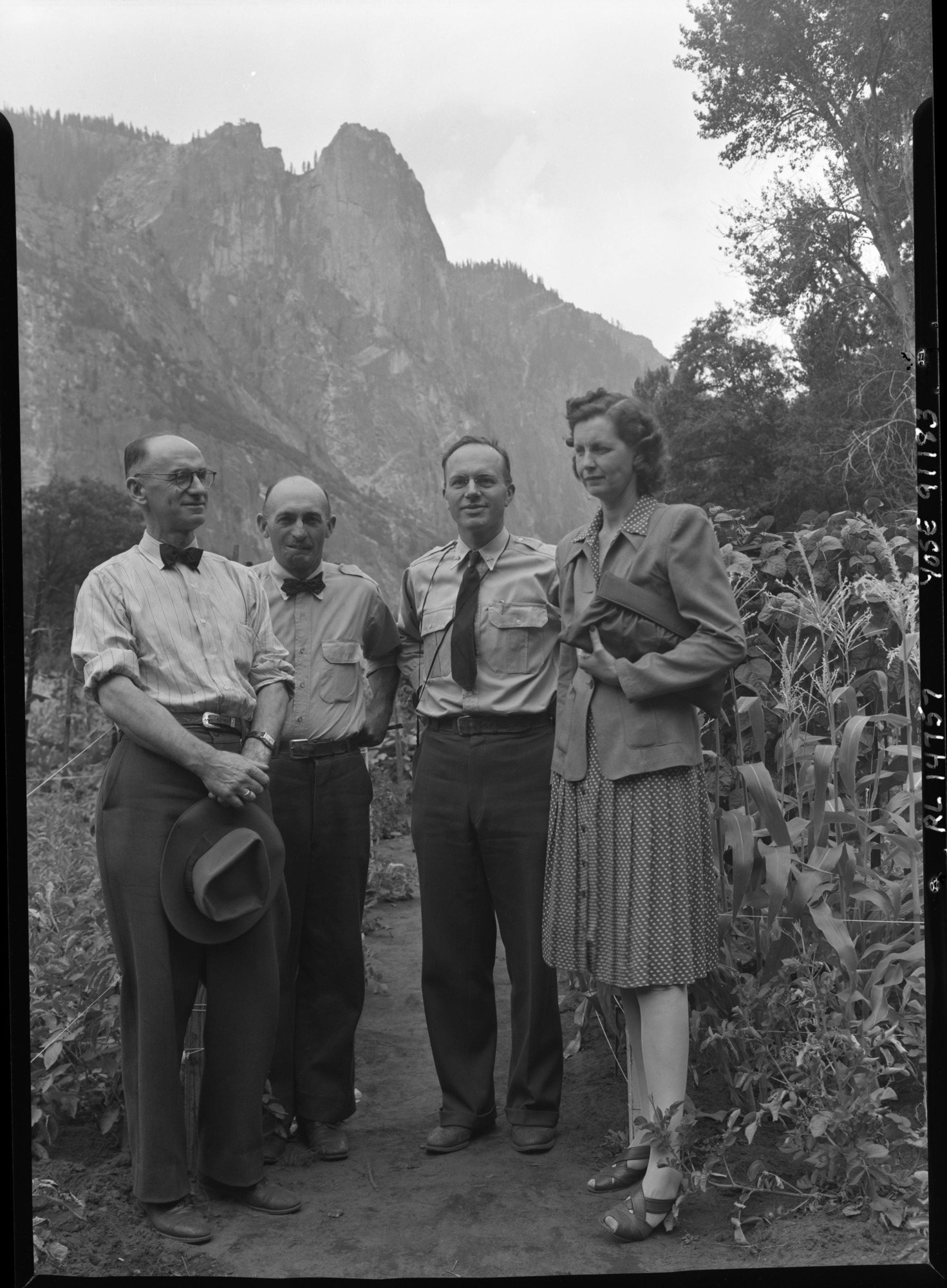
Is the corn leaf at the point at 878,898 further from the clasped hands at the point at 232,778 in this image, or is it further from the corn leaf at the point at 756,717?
the clasped hands at the point at 232,778

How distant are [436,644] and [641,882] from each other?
1011mm

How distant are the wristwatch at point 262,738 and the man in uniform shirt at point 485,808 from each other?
20.3 inches

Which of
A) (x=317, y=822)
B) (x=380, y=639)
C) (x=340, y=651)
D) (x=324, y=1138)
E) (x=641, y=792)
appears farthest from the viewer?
(x=380, y=639)

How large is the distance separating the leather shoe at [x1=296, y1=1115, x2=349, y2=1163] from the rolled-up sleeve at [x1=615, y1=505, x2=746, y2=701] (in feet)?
5.36

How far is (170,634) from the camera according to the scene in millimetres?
3078

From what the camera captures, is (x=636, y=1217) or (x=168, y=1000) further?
(x=168, y=1000)

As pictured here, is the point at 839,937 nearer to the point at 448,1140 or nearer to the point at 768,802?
the point at 768,802

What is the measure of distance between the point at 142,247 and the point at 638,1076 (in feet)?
10.0

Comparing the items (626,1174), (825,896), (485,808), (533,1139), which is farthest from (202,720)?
(825,896)

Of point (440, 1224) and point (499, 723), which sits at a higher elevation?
point (499, 723)

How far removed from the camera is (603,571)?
309cm

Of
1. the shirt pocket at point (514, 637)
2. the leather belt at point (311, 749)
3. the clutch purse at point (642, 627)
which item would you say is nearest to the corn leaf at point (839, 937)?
the clutch purse at point (642, 627)

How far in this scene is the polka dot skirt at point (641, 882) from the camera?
2928mm

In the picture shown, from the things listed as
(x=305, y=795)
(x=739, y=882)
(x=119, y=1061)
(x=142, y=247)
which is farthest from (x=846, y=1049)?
(x=142, y=247)
